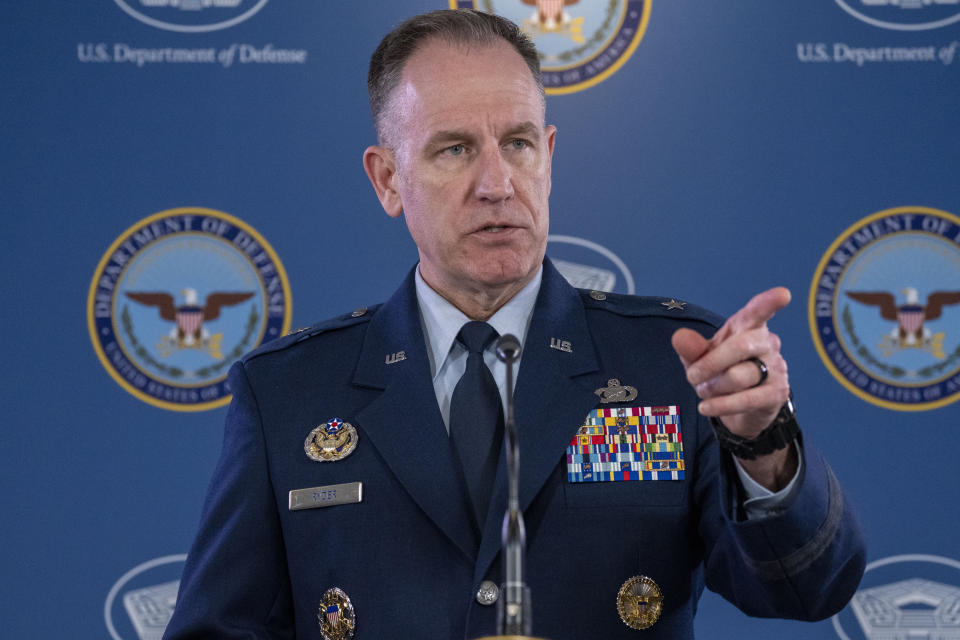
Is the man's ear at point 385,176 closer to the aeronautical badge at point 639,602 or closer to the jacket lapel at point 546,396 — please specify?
the jacket lapel at point 546,396

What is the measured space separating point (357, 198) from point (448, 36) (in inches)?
27.1

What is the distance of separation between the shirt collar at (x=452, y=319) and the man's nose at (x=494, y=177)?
0.58 feet

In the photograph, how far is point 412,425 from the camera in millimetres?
1440

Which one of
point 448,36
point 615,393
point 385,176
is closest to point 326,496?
point 615,393

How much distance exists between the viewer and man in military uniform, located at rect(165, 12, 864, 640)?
53.4 inches

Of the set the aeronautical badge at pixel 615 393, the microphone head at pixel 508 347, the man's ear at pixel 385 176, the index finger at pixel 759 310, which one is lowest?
the aeronautical badge at pixel 615 393

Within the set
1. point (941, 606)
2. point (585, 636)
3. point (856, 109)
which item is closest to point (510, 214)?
point (585, 636)

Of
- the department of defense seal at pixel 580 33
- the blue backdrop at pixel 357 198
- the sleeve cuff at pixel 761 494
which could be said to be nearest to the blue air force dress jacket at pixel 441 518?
the sleeve cuff at pixel 761 494

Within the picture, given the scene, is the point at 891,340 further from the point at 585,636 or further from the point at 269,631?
the point at 269,631

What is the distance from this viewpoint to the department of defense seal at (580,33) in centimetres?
219

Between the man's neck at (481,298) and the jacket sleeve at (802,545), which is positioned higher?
the man's neck at (481,298)

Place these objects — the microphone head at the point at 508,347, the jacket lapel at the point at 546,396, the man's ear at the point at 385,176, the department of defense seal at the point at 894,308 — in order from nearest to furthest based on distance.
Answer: the microphone head at the point at 508,347, the jacket lapel at the point at 546,396, the man's ear at the point at 385,176, the department of defense seal at the point at 894,308

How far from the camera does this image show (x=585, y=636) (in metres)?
1.34

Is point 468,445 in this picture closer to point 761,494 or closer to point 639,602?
point 639,602
